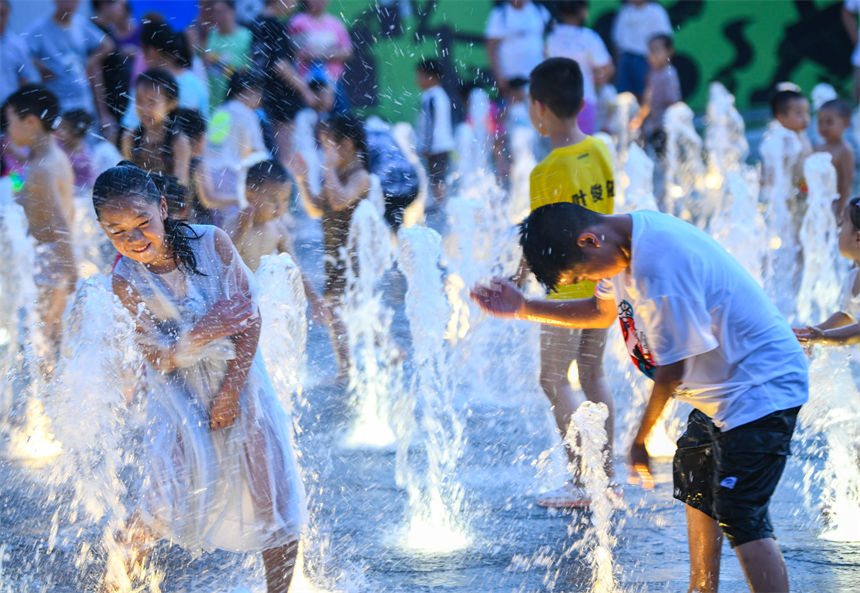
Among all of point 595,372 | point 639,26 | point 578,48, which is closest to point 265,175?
point 595,372

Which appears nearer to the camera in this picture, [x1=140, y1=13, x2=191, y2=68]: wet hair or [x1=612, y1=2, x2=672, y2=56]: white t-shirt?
Answer: [x1=140, y1=13, x2=191, y2=68]: wet hair

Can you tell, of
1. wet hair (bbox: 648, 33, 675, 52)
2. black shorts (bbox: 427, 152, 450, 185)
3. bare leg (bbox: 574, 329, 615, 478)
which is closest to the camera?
bare leg (bbox: 574, 329, 615, 478)

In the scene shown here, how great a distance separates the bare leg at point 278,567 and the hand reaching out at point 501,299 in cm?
86

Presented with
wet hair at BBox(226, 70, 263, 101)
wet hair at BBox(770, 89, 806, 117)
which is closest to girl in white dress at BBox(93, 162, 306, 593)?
wet hair at BBox(226, 70, 263, 101)

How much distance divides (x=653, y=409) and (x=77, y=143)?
474 centimetres

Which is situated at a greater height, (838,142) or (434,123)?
(434,123)

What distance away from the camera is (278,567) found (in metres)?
2.74

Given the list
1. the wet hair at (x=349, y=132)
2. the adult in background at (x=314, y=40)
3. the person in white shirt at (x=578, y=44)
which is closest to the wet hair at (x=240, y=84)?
the adult in background at (x=314, y=40)

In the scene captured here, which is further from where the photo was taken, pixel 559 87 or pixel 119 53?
pixel 119 53

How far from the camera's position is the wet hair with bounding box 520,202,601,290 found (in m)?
2.46

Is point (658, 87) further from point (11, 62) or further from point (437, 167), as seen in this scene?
point (11, 62)

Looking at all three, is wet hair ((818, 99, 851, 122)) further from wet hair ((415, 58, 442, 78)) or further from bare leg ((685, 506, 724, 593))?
bare leg ((685, 506, 724, 593))

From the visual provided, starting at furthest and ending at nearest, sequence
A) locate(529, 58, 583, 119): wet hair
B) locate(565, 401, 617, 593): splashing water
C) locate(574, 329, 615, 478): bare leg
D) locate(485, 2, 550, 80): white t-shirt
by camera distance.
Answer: locate(485, 2, 550, 80): white t-shirt
locate(529, 58, 583, 119): wet hair
locate(574, 329, 615, 478): bare leg
locate(565, 401, 617, 593): splashing water

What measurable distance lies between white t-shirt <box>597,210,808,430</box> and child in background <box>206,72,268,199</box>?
364 centimetres
